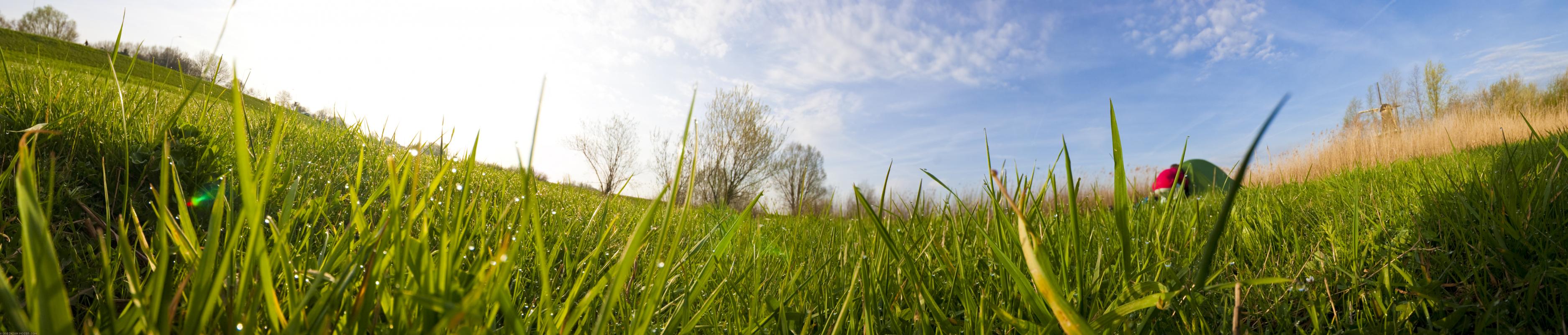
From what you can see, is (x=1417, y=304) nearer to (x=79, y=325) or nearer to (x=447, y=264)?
(x=447, y=264)

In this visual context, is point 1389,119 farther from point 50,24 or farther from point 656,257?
point 50,24

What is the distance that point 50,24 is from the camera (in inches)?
1690

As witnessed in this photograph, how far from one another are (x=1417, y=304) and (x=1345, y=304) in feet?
0.40

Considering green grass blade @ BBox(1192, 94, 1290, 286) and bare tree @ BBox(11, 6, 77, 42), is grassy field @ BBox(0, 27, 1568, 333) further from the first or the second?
bare tree @ BBox(11, 6, 77, 42)

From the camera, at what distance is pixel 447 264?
1.94ft

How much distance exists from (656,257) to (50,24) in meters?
68.2

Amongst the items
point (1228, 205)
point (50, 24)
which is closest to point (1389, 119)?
point (1228, 205)

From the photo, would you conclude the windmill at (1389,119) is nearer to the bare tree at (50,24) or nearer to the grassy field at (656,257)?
the grassy field at (656,257)

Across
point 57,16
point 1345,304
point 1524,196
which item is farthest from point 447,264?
point 57,16

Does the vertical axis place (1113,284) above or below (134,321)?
below

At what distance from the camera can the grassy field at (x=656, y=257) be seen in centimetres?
59

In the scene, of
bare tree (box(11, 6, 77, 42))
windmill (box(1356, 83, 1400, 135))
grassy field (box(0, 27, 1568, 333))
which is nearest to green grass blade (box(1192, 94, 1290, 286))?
grassy field (box(0, 27, 1568, 333))

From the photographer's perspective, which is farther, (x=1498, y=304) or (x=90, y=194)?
(x=90, y=194)

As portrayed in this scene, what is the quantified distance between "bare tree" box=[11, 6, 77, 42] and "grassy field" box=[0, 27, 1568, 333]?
62849 millimetres
